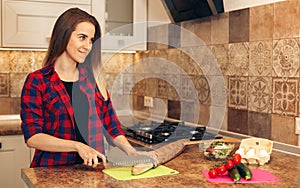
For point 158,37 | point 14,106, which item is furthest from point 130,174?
point 14,106

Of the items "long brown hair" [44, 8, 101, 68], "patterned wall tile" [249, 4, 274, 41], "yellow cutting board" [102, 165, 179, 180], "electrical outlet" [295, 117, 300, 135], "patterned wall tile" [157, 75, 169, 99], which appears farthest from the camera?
"patterned wall tile" [157, 75, 169, 99]

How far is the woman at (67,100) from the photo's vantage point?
5.73ft

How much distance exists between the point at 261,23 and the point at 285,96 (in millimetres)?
426

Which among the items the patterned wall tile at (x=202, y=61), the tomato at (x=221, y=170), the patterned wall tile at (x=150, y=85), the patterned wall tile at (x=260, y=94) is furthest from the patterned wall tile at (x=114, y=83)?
the tomato at (x=221, y=170)

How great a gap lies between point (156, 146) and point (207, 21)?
959 millimetres

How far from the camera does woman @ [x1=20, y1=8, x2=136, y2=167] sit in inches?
68.7

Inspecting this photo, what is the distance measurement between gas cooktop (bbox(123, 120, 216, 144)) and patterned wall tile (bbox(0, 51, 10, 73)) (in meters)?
1.08

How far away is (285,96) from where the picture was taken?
2.12 m

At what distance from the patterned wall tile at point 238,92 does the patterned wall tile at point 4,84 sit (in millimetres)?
1695


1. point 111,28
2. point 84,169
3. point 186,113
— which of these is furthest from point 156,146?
point 111,28

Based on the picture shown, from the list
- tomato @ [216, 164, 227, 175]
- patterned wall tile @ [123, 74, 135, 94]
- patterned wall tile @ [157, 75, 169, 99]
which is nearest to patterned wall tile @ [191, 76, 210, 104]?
patterned wall tile @ [157, 75, 169, 99]

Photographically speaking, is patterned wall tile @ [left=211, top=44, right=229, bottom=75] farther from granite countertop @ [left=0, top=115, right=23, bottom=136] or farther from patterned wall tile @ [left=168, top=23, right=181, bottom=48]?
granite countertop @ [left=0, top=115, right=23, bottom=136]

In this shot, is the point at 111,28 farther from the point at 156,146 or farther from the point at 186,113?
the point at 156,146

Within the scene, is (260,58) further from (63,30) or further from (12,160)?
(12,160)
